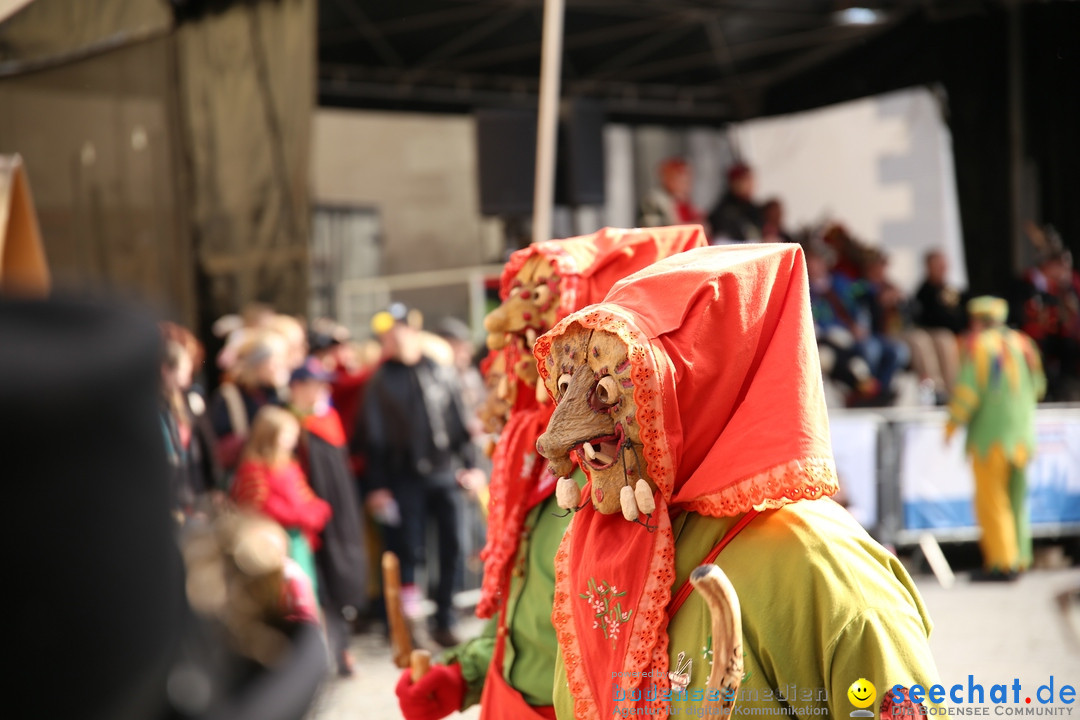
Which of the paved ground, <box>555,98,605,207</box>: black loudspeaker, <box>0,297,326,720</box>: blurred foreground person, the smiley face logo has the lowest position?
the paved ground

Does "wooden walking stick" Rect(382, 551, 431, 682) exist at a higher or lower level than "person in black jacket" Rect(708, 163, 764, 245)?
lower

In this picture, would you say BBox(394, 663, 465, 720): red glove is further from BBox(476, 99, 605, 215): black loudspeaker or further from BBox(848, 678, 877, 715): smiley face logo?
BBox(476, 99, 605, 215): black loudspeaker

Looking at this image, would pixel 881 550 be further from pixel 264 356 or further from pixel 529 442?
pixel 264 356

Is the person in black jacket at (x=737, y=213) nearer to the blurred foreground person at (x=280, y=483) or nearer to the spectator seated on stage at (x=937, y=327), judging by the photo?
the spectator seated on stage at (x=937, y=327)

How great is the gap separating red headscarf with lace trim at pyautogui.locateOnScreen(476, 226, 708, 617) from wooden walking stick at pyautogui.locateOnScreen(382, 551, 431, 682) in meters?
0.19

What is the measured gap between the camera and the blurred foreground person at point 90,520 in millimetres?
780

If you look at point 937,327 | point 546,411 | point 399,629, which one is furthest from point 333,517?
point 937,327

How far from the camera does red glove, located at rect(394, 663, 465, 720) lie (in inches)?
104

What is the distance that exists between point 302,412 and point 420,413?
1039mm

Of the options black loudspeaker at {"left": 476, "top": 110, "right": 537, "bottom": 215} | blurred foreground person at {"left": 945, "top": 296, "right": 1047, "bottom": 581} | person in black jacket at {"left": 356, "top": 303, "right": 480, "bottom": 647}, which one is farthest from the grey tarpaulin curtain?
blurred foreground person at {"left": 945, "top": 296, "right": 1047, "bottom": 581}

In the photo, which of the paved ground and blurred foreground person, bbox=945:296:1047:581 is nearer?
the paved ground

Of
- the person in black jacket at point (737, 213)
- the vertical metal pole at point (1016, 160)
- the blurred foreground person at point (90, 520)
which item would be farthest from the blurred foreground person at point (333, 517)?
the vertical metal pole at point (1016, 160)

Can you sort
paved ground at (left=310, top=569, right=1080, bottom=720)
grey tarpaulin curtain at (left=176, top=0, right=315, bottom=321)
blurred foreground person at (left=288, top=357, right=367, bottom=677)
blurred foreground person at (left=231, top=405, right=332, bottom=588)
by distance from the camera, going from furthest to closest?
1. grey tarpaulin curtain at (left=176, top=0, right=315, bottom=321)
2. blurred foreground person at (left=288, top=357, right=367, bottom=677)
3. blurred foreground person at (left=231, top=405, right=332, bottom=588)
4. paved ground at (left=310, top=569, right=1080, bottom=720)

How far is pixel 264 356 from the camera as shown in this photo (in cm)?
643
